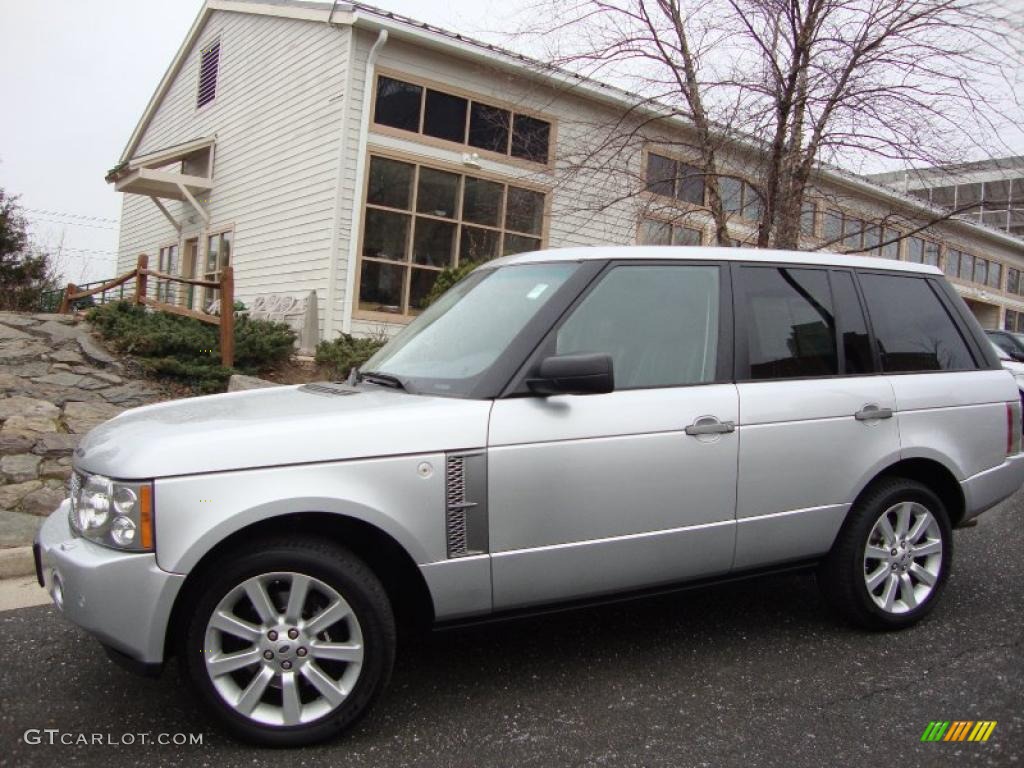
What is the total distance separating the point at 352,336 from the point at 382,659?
29.8 feet

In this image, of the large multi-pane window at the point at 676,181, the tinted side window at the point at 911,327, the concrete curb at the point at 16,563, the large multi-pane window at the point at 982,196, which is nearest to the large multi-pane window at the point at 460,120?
the large multi-pane window at the point at 676,181

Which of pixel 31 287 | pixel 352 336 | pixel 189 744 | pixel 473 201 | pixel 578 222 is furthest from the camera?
pixel 31 287

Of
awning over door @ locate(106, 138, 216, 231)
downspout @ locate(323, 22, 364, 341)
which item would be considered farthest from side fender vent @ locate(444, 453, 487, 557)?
awning over door @ locate(106, 138, 216, 231)

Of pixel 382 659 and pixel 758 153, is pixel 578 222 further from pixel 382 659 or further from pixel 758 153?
pixel 382 659

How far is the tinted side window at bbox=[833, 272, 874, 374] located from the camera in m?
3.87

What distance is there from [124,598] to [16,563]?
8.74 ft

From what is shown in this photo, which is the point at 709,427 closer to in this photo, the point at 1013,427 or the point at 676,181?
the point at 1013,427

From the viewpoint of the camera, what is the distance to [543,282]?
338cm

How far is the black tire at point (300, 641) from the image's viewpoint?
2598mm

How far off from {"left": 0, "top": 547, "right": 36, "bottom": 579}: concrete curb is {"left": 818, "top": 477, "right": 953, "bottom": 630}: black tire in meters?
4.32

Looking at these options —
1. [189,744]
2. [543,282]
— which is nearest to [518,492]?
[543,282]

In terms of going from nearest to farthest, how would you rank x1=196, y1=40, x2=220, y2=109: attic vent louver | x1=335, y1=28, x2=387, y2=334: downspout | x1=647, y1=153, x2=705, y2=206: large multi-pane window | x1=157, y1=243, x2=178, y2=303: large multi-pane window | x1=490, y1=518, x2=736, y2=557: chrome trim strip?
1. x1=490, y1=518, x2=736, y2=557: chrome trim strip
2. x1=647, y1=153, x2=705, y2=206: large multi-pane window
3. x1=335, y1=28, x2=387, y2=334: downspout
4. x1=196, y1=40, x2=220, y2=109: attic vent louver
5. x1=157, y1=243, x2=178, y2=303: large multi-pane window

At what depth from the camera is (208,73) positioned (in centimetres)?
1680

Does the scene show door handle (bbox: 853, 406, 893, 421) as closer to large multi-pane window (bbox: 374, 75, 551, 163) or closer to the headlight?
the headlight
